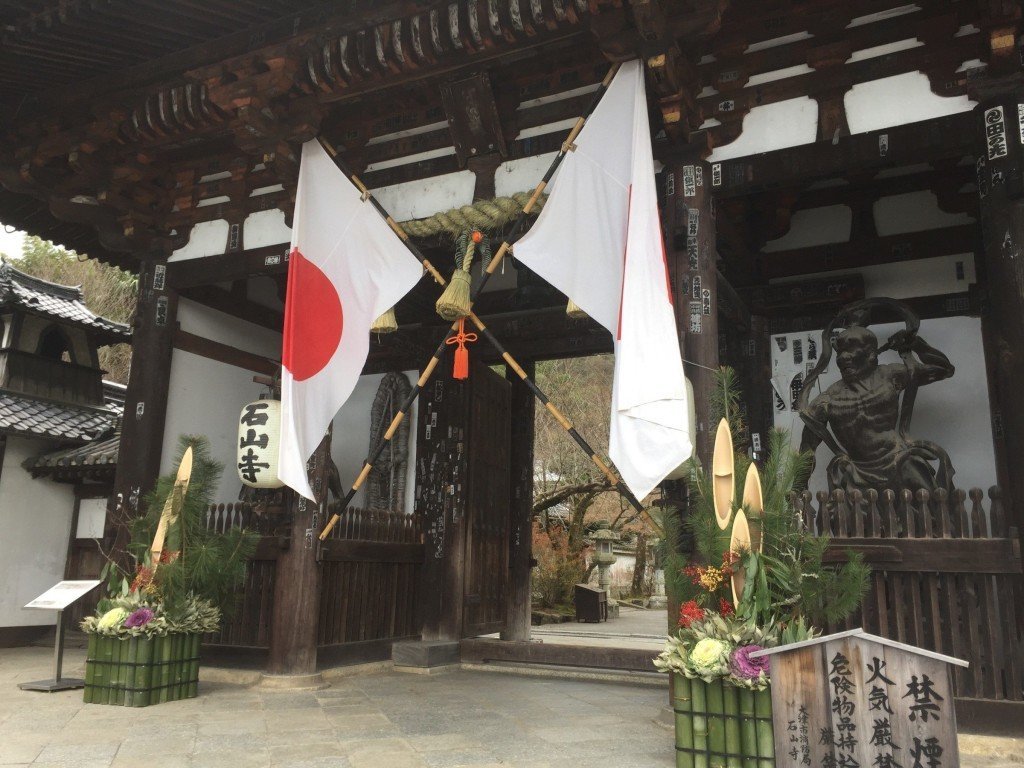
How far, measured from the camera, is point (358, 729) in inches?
176

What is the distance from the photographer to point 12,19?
18.4ft

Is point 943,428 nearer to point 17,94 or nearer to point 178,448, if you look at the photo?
point 178,448

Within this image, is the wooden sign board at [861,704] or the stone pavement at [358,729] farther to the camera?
the stone pavement at [358,729]

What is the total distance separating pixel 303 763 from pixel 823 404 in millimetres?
4236

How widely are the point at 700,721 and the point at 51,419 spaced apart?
30.4 ft

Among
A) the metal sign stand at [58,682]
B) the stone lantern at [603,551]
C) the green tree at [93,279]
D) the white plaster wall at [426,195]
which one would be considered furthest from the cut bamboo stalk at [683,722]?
the green tree at [93,279]

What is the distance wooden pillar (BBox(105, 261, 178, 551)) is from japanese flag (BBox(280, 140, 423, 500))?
2.08m

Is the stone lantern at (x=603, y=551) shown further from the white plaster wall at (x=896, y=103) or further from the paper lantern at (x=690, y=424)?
the white plaster wall at (x=896, y=103)

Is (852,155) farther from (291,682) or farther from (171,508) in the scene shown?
(291,682)

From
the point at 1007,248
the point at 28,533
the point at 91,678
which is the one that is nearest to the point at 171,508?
the point at 91,678

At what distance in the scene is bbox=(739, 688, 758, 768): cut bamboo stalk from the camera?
135 inches

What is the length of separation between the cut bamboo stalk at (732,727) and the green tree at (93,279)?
2136cm

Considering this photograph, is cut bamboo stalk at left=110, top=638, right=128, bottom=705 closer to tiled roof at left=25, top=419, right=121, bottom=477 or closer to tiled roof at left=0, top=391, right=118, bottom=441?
tiled roof at left=25, top=419, right=121, bottom=477

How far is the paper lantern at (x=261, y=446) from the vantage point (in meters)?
6.11
